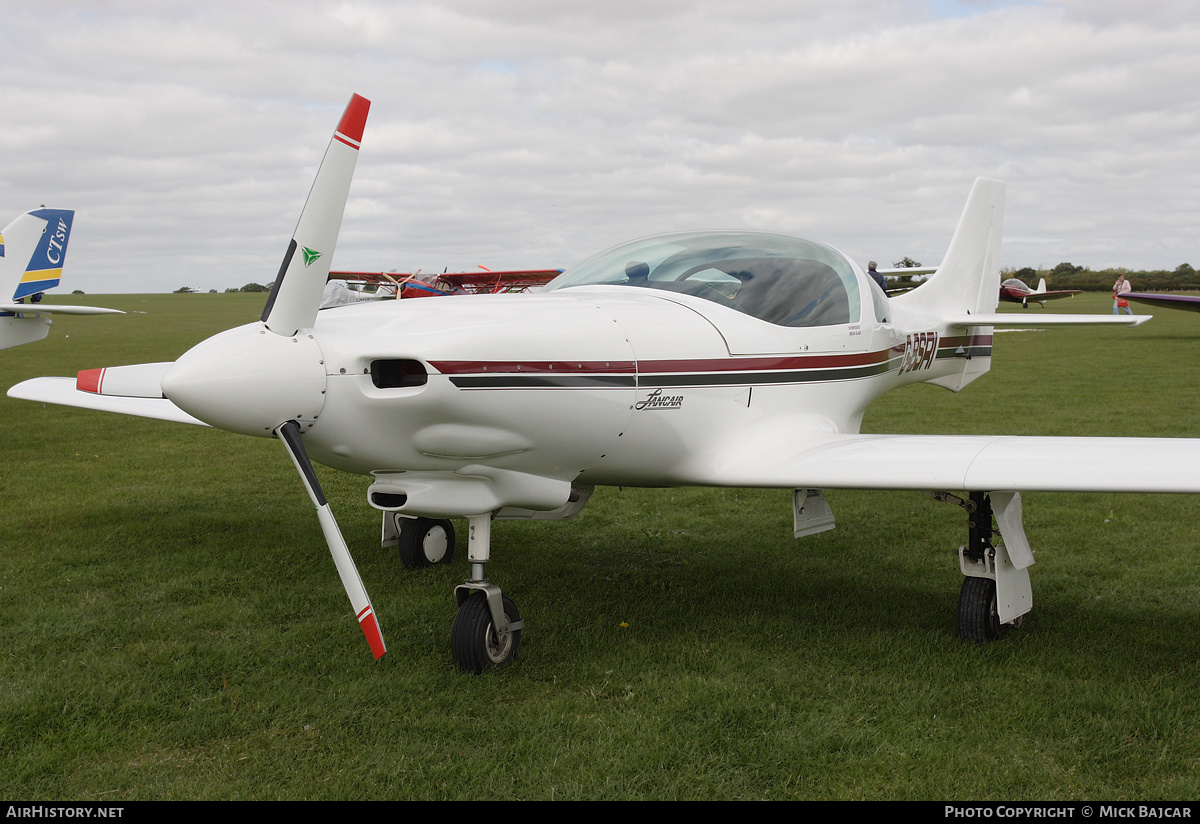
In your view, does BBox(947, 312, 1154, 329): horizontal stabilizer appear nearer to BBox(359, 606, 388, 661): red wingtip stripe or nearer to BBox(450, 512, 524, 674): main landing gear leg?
BBox(450, 512, 524, 674): main landing gear leg

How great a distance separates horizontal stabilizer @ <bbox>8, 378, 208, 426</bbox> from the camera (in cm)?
604

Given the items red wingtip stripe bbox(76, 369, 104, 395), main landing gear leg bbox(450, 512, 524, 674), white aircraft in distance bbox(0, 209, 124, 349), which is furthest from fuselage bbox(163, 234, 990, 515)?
white aircraft in distance bbox(0, 209, 124, 349)

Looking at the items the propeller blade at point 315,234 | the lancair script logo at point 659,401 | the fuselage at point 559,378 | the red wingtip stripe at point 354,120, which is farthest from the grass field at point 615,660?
the red wingtip stripe at point 354,120

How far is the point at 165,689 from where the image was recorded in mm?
3812

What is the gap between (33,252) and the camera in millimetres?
14758

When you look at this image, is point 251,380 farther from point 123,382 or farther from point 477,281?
point 477,281

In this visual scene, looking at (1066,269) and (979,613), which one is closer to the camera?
(979,613)

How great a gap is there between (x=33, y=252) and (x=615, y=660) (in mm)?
14971

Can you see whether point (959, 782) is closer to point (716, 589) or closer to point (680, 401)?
point (680, 401)

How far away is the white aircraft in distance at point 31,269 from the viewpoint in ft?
41.8

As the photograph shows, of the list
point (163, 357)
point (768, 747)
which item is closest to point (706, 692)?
point (768, 747)

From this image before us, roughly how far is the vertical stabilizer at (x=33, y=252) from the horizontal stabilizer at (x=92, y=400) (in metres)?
8.63

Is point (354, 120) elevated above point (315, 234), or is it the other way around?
point (354, 120)

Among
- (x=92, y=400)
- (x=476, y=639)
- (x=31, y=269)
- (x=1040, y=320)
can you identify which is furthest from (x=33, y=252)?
(x=1040, y=320)
